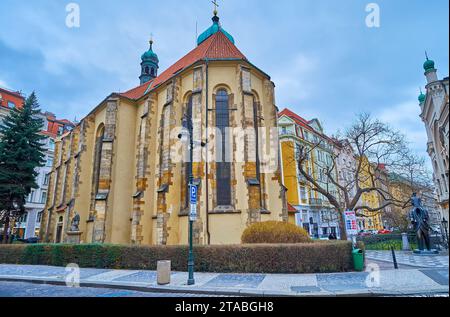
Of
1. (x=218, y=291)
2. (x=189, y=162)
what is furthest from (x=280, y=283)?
(x=189, y=162)

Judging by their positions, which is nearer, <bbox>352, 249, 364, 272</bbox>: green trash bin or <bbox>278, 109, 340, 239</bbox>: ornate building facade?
<bbox>352, 249, 364, 272</bbox>: green trash bin

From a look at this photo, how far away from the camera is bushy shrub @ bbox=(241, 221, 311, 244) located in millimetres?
11062

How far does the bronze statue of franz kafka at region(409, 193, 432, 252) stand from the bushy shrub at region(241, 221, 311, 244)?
6.50 m

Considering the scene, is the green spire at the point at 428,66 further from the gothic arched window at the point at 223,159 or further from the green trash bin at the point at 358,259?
the gothic arched window at the point at 223,159

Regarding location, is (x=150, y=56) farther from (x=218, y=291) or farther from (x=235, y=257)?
(x=218, y=291)

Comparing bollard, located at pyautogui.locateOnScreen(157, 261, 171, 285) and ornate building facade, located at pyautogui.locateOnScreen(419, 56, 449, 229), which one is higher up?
ornate building facade, located at pyautogui.locateOnScreen(419, 56, 449, 229)

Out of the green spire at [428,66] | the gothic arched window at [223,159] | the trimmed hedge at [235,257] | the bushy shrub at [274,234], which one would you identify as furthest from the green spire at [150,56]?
the green spire at [428,66]

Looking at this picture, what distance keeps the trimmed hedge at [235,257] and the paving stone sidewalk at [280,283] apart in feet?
2.14

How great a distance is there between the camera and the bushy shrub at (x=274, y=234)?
11.1 m

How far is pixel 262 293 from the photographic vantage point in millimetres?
6555

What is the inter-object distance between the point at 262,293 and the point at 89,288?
5316mm

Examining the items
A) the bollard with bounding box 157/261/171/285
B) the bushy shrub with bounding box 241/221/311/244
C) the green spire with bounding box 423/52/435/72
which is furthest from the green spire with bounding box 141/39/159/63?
the green spire with bounding box 423/52/435/72

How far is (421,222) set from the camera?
13305mm

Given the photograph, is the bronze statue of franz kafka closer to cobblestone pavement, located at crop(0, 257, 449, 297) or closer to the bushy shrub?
cobblestone pavement, located at crop(0, 257, 449, 297)
